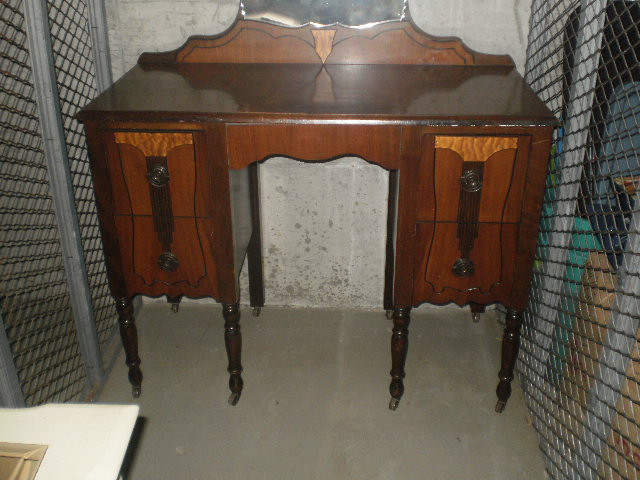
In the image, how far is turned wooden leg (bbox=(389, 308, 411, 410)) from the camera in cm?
180

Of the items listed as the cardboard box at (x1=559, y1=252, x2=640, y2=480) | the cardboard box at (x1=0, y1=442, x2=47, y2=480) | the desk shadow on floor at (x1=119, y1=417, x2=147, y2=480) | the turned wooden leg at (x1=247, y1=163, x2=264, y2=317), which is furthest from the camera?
the turned wooden leg at (x1=247, y1=163, x2=264, y2=317)

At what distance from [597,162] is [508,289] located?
427 mm

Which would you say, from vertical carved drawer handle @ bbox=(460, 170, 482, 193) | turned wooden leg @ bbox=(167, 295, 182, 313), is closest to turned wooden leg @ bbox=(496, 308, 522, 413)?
vertical carved drawer handle @ bbox=(460, 170, 482, 193)

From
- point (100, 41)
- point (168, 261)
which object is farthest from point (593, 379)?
point (100, 41)

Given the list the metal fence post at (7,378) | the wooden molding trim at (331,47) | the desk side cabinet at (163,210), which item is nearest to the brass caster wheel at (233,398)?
the desk side cabinet at (163,210)

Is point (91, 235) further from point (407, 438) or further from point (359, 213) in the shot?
point (407, 438)

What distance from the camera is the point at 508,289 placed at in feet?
5.62

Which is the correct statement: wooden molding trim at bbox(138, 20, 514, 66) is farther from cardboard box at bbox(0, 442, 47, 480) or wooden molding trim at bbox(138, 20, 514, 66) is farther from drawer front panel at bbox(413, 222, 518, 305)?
cardboard box at bbox(0, 442, 47, 480)

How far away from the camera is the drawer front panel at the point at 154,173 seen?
5.10 ft

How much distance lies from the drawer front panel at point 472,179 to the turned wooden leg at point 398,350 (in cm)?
35

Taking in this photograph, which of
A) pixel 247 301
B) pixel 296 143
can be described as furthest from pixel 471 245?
pixel 247 301

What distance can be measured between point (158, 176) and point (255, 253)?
801 millimetres

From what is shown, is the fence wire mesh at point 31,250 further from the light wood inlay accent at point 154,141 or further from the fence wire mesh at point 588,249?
the fence wire mesh at point 588,249

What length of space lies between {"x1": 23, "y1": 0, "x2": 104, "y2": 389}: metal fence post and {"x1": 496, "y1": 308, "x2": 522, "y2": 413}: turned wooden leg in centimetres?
133
